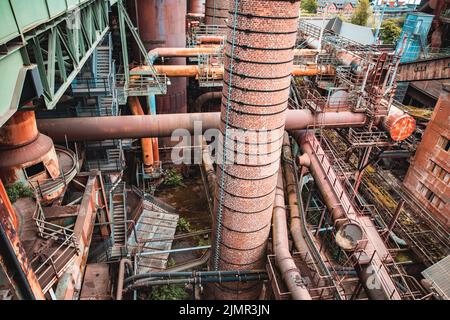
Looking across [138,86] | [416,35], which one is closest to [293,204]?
[138,86]

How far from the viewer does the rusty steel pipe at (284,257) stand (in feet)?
26.6

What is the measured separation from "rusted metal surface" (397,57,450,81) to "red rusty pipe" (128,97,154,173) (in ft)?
46.4

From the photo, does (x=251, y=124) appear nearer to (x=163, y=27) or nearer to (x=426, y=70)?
(x=163, y=27)

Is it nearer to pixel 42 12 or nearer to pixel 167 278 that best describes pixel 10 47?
pixel 42 12

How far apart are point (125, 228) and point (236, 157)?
545 cm

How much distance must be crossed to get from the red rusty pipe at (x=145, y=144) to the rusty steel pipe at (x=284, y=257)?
6.74 meters

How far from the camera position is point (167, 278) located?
32.7 ft

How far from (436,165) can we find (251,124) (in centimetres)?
1170

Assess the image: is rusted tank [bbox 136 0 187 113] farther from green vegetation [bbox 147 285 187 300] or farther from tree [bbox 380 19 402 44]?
tree [bbox 380 19 402 44]

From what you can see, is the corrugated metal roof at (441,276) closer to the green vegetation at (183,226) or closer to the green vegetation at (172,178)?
the green vegetation at (183,226)

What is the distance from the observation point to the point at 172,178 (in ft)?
56.6

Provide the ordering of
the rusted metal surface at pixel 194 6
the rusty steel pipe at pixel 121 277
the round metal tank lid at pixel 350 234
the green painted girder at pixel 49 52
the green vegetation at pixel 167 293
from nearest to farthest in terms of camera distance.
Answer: the green painted girder at pixel 49 52 → the rusty steel pipe at pixel 121 277 → the round metal tank lid at pixel 350 234 → the green vegetation at pixel 167 293 → the rusted metal surface at pixel 194 6

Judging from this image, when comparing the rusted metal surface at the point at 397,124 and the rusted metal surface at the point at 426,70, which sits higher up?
the rusted metal surface at the point at 426,70

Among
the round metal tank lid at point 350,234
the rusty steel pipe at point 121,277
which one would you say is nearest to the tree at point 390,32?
the round metal tank lid at point 350,234
